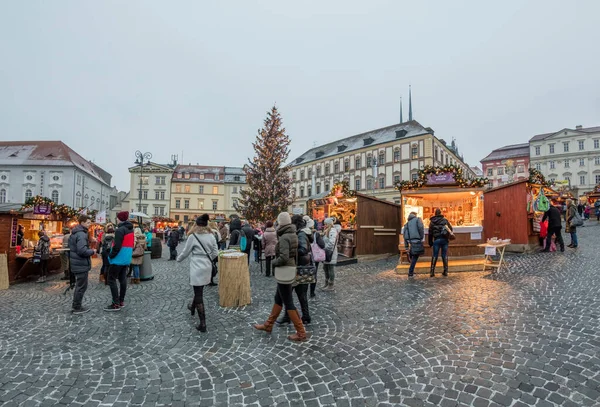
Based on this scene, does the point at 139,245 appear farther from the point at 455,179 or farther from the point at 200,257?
the point at 455,179

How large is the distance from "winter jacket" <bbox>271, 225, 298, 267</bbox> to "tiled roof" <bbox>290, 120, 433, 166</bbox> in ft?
132

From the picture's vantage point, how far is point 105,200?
6284cm

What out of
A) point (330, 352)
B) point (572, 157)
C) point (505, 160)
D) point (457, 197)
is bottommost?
point (330, 352)

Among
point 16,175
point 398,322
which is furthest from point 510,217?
point 16,175

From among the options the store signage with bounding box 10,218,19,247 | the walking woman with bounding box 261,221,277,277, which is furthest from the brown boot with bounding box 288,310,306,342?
the store signage with bounding box 10,218,19,247

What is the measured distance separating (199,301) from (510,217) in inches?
476

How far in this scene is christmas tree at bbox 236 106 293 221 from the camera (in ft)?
68.1

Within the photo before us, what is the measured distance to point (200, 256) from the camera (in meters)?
5.09

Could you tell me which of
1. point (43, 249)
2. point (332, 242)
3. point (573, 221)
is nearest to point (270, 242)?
point (332, 242)

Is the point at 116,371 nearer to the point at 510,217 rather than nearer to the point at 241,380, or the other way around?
the point at 241,380

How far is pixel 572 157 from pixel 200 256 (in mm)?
70266

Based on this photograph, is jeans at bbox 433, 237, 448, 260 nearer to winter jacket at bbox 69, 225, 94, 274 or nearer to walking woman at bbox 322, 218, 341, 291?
walking woman at bbox 322, 218, 341, 291

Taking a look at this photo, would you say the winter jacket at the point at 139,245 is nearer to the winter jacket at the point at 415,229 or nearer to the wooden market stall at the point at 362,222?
the wooden market stall at the point at 362,222

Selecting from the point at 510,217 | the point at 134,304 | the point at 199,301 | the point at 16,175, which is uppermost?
the point at 16,175
